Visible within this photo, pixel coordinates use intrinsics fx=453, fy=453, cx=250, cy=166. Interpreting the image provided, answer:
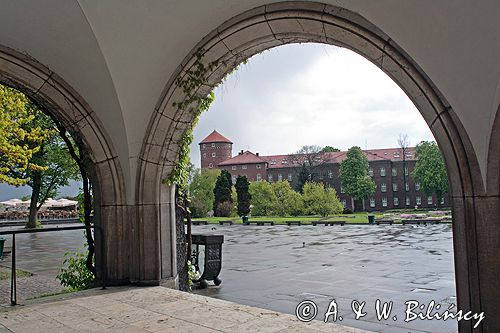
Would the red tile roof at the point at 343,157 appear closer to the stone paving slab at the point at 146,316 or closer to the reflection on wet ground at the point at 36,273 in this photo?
the reflection on wet ground at the point at 36,273

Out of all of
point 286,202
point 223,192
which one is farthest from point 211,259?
point 223,192

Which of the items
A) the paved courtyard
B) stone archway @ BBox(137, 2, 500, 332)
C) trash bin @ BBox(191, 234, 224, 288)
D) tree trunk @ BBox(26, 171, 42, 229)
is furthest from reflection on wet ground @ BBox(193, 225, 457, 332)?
tree trunk @ BBox(26, 171, 42, 229)

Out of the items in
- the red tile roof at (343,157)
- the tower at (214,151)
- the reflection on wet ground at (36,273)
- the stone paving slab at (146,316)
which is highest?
the tower at (214,151)

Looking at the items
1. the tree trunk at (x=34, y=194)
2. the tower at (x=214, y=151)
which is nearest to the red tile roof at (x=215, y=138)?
the tower at (x=214, y=151)

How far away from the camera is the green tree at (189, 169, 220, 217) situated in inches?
1772

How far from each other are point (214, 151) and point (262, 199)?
34.1m

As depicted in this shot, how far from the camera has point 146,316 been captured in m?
4.16

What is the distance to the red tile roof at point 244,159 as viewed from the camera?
2746 inches

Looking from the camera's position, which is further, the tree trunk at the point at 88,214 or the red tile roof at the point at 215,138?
the red tile roof at the point at 215,138

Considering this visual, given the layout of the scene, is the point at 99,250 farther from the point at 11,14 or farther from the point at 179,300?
the point at 11,14

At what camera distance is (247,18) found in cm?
450

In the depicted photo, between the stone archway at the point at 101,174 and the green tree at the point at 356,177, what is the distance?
50651 mm

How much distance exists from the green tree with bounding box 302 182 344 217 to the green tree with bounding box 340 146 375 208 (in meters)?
16.7

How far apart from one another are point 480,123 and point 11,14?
14.6 ft
